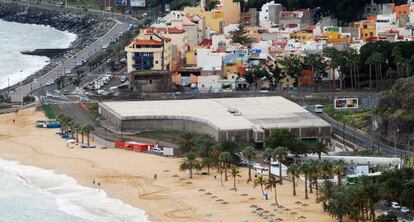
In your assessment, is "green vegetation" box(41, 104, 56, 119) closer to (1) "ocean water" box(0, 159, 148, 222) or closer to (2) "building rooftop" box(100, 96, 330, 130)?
(2) "building rooftop" box(100, 96, 330, 130)

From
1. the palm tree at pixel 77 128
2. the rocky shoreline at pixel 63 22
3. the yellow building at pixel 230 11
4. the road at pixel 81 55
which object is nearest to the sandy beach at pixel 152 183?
the palm tree at pixel 77 128

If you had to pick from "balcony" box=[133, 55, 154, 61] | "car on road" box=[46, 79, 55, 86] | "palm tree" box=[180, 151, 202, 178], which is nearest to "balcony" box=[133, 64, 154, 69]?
"balcony" box=[133, 55, 154, 61]

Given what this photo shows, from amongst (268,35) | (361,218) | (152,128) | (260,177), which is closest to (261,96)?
(152,128)

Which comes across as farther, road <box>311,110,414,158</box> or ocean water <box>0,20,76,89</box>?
ocean water <box>0,20,76,89</box>

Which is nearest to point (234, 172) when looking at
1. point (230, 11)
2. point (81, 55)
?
point (81, 55)

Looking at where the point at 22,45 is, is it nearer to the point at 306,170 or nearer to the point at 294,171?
the point at 294,171

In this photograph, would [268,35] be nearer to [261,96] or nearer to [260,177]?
[261,96]
